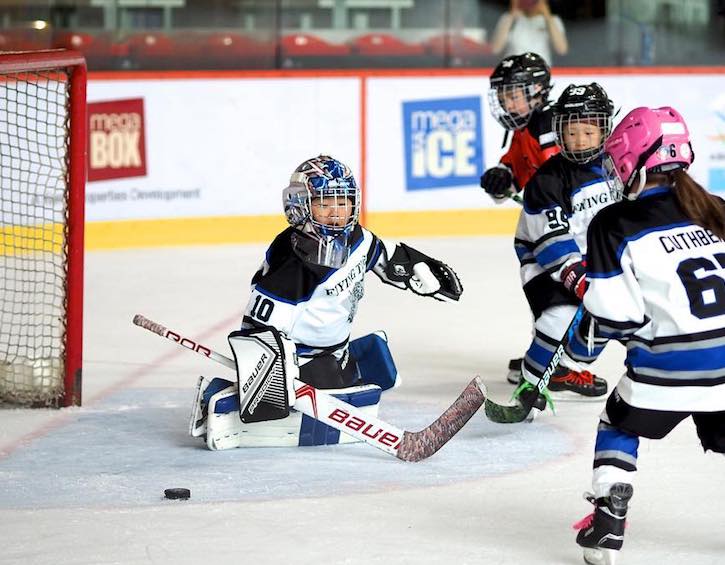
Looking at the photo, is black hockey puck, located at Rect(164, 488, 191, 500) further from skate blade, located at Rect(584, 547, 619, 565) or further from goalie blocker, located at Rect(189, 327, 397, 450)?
skate blade, located at Rect(584, 547, 619, 565)

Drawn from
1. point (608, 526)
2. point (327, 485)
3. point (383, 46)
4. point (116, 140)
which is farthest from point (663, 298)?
point (383, 46)

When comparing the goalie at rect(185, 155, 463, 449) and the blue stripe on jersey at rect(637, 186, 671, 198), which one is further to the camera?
the goalie at rect(185, 155, 463, 449)

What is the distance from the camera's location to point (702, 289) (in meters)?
2.73

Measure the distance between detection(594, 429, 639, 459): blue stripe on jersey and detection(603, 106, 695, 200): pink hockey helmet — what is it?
0.45 metres

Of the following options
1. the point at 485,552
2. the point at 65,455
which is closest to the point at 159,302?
the point at 65,455

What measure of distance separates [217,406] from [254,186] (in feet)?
12.7

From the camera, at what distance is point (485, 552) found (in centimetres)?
293

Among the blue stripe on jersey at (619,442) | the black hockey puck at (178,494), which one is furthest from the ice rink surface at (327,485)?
the blue stripe on jersey at (619,442)

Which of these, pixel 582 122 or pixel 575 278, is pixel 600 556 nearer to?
pixel 575 278

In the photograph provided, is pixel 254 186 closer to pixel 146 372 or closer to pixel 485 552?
pixel 146 372

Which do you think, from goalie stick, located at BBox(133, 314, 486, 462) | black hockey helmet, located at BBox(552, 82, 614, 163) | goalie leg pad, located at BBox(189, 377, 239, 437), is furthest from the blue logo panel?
goalie leg pad, located at BBox(189, 377, 239, 437)

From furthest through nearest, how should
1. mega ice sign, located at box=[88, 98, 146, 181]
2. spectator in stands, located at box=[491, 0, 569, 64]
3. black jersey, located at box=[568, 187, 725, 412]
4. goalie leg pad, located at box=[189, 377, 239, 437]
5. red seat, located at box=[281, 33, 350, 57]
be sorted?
spectator in stands, located at box=[491, 0, 569, 64]
red seat, located at box=[281, 33, 350, 57]
mega ice sign, located at box=[88, 98, 146, 181]
goalie leg pad, located at box=[189, 377, 239, 437]
black jersey, located at box=[568, 187, 725, 412]

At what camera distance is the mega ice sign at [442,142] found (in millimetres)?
7660

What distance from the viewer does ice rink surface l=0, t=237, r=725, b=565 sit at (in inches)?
117
